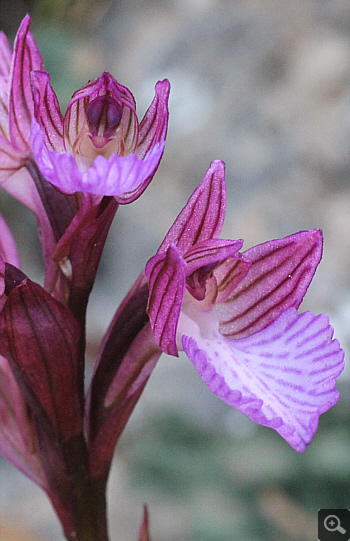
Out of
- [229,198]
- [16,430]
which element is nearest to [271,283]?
[16,430]

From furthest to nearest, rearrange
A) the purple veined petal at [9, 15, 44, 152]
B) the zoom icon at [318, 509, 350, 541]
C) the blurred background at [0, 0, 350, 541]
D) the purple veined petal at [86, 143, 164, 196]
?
1. the blurred background at [0, 0, 350, 541]
2. the zoom icon at [318, 509, 350, 541]
3. the purple veined petal at [9, 15, 44, 152]
4. the purple veined petal at [86, 143, 164, 196]

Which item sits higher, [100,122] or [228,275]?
[100,122]

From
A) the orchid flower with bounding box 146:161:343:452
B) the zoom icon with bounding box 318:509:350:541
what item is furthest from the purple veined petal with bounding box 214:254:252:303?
the zoom icon with bounding box 318:509:350:541

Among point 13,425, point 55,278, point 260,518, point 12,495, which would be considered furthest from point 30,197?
point 12,495

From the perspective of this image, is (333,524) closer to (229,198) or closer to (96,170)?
(96,170)

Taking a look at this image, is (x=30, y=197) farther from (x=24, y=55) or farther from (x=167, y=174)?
(x=167, y=174)

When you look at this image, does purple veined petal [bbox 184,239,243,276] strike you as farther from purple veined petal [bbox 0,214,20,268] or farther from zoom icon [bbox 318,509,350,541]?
zoom icon [bbox 318,509,350,541]

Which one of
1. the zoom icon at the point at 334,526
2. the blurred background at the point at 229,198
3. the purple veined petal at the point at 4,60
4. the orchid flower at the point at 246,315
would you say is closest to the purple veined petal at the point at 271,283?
the orchid flower at the point at 246,315
